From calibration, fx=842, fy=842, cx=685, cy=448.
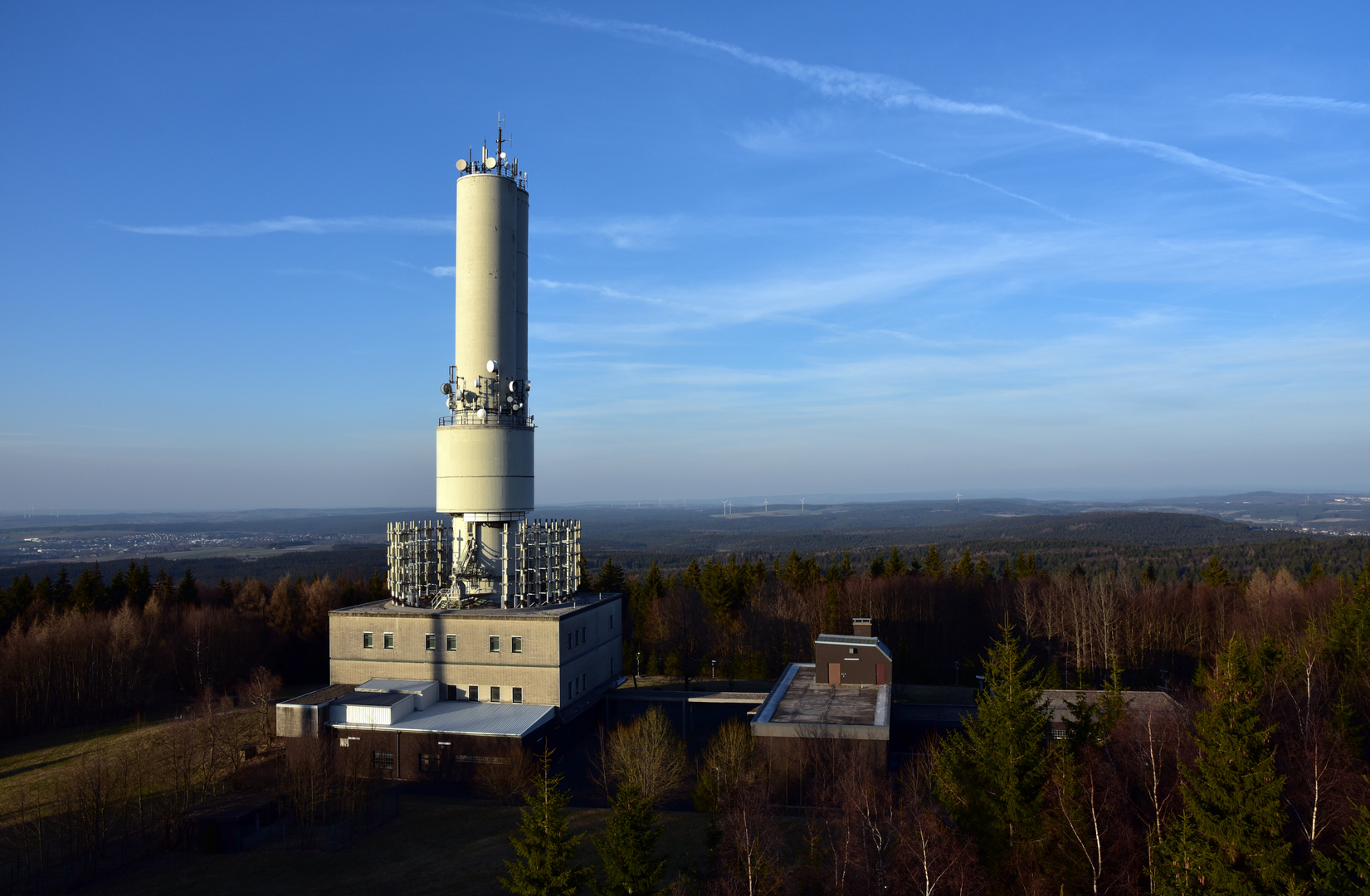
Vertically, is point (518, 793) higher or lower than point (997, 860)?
lower

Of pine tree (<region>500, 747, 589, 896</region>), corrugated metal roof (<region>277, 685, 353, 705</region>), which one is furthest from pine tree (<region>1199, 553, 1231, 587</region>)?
pine tree (<region>500, 747, 589, 896</region>)

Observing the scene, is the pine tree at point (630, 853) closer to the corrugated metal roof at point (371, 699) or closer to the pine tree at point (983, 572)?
the corrugated metal roof at point (371, 699)

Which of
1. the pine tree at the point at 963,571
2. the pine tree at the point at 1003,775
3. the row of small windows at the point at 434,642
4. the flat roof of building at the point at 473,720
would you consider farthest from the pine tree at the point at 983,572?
the pine tree at the point at 1003,775

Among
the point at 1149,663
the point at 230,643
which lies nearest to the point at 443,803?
the point at 230,643

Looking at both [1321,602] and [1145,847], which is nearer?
[1145,847]

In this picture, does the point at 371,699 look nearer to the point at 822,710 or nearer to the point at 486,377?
the point at 486,377

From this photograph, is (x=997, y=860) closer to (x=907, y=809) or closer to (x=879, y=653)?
(x=907, y=809)
